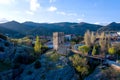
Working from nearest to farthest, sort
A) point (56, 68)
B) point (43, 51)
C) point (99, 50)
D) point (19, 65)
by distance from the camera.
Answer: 1. point (56, 68)
2. point (19, 65)
3. point (99, 50)
4. point (43, 51)

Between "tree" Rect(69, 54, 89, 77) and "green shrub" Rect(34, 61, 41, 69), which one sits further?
"green shrub" Rect(34, 61, 41, 69)

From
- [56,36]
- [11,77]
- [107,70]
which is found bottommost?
[11,77]

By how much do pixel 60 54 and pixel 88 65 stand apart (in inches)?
550

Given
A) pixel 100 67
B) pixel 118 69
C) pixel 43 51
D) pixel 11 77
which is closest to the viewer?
pixel 118 69

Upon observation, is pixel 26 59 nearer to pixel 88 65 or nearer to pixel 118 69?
pixel 88 65

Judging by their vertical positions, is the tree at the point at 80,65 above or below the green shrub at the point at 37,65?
above

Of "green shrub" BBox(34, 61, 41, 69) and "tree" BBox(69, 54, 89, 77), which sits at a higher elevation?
"tree" BBox(69, 54, 89, 77)

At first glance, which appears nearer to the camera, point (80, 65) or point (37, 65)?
point (80, 65)

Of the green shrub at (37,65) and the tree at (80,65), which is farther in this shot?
the green shrub at (37,65)

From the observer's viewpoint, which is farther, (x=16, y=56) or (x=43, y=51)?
(x=43, y=51)

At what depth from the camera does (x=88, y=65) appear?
196 ft

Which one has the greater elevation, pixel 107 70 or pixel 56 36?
pixel 56 36

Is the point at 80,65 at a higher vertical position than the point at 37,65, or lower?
higher

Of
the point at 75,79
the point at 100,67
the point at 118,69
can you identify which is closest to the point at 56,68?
the point at 75,79
